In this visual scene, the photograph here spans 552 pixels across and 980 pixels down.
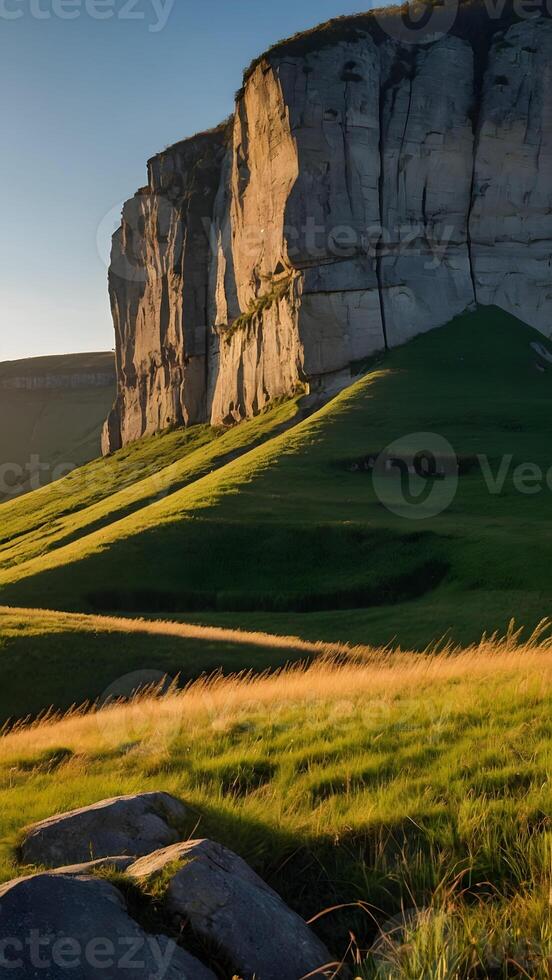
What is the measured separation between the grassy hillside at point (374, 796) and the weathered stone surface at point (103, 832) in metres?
0.23

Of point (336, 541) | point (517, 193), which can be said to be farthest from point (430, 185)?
point (336, 541)

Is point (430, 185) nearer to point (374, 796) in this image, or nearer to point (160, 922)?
point (374, 796)

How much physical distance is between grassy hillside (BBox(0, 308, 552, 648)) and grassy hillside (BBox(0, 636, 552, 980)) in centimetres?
1577

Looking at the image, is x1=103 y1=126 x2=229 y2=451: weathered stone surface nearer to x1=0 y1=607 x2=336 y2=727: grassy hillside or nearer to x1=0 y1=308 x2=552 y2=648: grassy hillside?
x1=0 y1=308 x2=552 y2=648: grassy hillside

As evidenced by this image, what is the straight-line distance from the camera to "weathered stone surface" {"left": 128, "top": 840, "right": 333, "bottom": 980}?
17.3ft

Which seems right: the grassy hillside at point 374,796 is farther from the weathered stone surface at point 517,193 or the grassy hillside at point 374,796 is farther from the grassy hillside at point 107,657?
the weathered stone surface at point 517,193

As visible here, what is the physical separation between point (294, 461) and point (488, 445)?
563 inches

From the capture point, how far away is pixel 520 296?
8725 centimetres

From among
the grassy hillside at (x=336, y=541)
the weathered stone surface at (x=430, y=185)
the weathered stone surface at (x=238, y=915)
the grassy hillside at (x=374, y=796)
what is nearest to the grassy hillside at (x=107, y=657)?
the grassy hillside at (x=336, y=541)

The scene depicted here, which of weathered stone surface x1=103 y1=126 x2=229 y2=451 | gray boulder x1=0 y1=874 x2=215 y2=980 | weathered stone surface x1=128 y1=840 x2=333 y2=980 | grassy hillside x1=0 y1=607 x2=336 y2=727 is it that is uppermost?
weathered stone surface x1=103 y1=126 x2=229 y2=451

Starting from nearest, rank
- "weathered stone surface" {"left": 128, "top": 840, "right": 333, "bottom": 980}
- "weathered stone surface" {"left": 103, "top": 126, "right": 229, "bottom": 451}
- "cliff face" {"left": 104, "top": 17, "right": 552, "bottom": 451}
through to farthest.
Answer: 1. "weathered stone surface" {"left": 128, "top": 840, "right": 333, "bottom": 980}
2. "cliff face" {"left": 104, "top": 17, "right": 552, "bottom": 451}
3. "weathered stone surface" {"left": 103, "top": 126, "right": 229, "bottom": 451}

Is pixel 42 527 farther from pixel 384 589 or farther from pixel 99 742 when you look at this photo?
pixel 99 742

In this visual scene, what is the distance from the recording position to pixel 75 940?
5055 mm

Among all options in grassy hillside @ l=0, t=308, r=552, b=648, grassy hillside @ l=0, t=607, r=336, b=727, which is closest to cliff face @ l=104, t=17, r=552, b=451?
grassy hillside @ l=0, t=308, r=552, b=648
